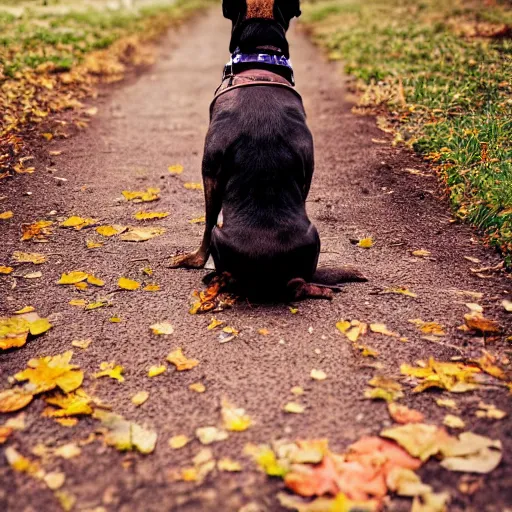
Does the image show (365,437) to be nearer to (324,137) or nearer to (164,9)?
(324,137)

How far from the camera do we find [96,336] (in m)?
2.81

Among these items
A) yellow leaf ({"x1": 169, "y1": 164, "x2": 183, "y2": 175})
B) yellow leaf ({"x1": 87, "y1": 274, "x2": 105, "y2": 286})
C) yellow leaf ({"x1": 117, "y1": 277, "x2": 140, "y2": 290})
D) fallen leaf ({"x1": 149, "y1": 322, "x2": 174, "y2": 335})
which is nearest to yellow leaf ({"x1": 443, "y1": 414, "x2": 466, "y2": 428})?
fallen leaf ({"x1": 149, "y1": 322, "x2": 174, "y2": 335})

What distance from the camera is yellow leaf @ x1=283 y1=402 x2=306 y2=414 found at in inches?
89.0

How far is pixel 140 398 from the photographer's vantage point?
2.37 meters

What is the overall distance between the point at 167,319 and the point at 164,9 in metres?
17.9

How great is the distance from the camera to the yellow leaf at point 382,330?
2783 millimetres

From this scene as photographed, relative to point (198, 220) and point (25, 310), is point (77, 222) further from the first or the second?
point (25, 310)

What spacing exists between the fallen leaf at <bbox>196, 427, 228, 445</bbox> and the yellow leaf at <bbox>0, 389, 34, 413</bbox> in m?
0.80

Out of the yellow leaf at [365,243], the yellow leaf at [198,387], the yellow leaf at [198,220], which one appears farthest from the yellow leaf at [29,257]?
the yellow leaf at [365,243]

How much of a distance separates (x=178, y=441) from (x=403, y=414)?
A: 948 mm

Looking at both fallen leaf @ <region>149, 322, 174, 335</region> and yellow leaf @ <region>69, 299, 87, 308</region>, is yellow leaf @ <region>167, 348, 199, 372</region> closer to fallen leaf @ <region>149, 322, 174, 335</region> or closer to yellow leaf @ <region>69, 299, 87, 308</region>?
fallen leaf @ <region>149, 322, 174, 335</region>

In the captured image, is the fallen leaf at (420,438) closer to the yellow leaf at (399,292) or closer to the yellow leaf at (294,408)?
the yellow leaf at (294,408)

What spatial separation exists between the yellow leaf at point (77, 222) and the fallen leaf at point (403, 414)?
9.40 feet

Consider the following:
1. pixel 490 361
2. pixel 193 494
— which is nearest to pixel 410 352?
pixel 490 361
